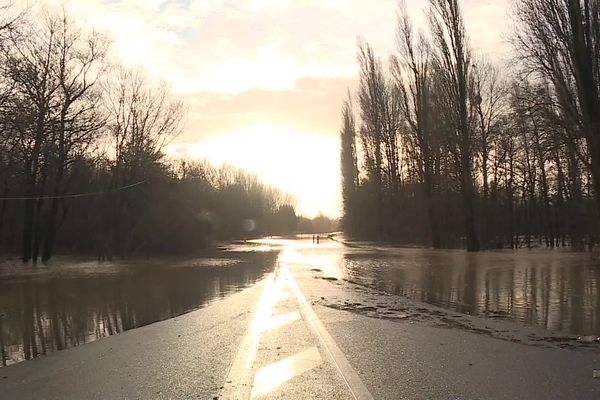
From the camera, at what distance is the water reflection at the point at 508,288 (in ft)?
37.0

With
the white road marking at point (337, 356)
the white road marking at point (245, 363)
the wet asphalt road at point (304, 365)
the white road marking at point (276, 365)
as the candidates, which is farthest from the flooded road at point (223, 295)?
the white road marking at point (337, 356)

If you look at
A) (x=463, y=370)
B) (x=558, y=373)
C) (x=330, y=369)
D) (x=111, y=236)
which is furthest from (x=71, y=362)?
(x=111, y=236)

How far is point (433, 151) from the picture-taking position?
44.2 metres

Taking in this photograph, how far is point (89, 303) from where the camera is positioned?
15.2 meters

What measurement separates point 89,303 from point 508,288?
12.2m

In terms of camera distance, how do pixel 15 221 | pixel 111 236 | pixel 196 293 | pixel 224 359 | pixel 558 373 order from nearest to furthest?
pixel 558 373, pixel 224 359, pixel 196 293, pixel 111 236, pixel 15 221

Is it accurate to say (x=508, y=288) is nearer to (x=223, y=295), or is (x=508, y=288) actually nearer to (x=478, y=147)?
(x=223, y=295)

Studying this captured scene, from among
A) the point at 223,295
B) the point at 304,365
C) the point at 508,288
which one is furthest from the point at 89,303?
the point at 508,288

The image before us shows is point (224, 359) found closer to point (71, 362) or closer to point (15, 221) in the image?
point (71, 362)

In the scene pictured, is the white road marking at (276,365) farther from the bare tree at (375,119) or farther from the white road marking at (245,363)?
the bare tree at (375,119)

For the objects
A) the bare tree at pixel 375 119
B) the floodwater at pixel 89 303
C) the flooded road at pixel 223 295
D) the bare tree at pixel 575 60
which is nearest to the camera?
the floodwater at pixel 89 303

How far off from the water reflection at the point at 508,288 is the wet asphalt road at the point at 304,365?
Answer: 291 cm

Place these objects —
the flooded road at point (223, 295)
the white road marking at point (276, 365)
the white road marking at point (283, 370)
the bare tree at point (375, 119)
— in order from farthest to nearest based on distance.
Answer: the bare tree at point (375, 119)
the flooded road at point (223, 295)
the white road marking at point (283, 370)
the white road marking at point (276, 365)

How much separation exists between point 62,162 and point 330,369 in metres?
34.2
